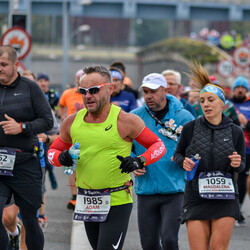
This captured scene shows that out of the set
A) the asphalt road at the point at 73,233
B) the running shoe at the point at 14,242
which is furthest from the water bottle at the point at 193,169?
the running shoe at the point at 14,242

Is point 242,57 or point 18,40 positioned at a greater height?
point 18,40

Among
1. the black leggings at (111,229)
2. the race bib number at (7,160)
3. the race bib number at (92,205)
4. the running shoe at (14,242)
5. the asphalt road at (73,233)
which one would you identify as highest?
the race bib number at (7,160)

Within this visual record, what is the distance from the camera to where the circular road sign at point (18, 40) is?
48.5 feet

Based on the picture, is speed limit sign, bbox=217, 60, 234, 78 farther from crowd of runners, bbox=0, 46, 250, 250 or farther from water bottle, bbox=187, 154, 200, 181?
water bottle, bbox=187, 154, 200, 181

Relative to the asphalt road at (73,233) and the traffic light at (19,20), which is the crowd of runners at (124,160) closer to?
the asphalt road at (73,233)

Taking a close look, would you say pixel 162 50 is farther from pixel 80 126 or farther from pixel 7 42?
pixel 80 126

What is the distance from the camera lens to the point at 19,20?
1598 cm

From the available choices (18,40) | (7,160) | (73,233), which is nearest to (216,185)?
(7,160)

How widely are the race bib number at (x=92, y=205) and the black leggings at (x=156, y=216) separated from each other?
45.0 inches

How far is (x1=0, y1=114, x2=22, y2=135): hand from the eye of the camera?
19.4ft

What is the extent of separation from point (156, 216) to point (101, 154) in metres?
1.45

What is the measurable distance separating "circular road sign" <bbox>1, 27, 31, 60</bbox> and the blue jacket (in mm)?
8650

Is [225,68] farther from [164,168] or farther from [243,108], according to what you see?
[164,168]

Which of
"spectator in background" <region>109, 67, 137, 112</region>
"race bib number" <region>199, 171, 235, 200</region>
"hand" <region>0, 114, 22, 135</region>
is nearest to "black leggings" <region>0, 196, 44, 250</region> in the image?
"hand" <region>0, 114, 22, 135</region>
